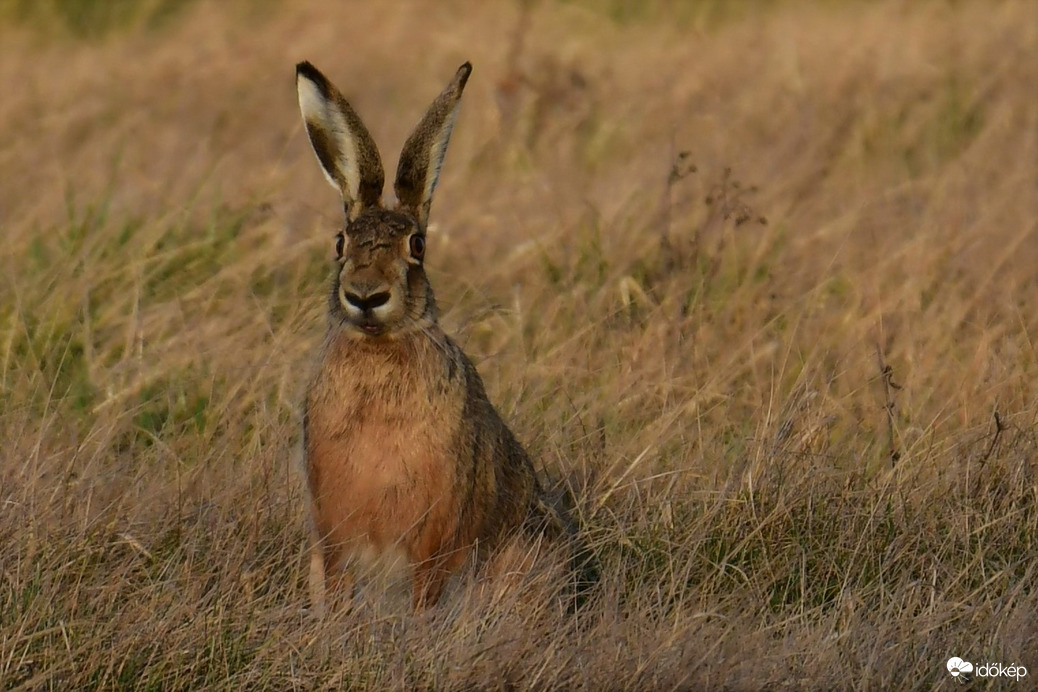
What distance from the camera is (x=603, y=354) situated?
5.96 m

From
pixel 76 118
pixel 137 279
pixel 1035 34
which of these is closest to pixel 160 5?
pixel 76 118

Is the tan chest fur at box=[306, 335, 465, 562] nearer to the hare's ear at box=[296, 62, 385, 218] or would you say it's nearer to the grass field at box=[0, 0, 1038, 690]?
the grass field at box=[0, 0, 1038, 690]

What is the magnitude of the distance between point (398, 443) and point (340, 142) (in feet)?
2.93

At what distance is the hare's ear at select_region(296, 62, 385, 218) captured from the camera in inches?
185

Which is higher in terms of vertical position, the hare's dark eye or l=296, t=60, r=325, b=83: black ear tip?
l=296, t=60, r=325, b=83: black ear tip

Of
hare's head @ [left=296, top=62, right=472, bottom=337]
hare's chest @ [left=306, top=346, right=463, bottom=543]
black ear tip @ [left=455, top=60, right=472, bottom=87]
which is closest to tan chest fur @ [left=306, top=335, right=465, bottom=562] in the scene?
hare's chest @ [left=306, top=346, right=463, bottom=543]

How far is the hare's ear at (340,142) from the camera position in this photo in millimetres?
4707

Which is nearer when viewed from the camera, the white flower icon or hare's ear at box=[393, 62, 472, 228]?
the white flower icon

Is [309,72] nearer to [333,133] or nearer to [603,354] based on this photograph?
[333,133]

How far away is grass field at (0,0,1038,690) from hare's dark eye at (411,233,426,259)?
715 millimetres

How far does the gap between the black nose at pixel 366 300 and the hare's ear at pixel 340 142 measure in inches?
17.2

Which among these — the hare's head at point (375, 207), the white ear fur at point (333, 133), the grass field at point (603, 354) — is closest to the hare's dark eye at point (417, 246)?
the hare's head at point (375, 207)

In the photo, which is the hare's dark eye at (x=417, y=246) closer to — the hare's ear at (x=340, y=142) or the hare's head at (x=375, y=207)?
the hare's head at (x=375, y=207)

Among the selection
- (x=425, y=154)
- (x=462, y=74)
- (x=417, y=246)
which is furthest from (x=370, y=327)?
(x=462, y=74)
